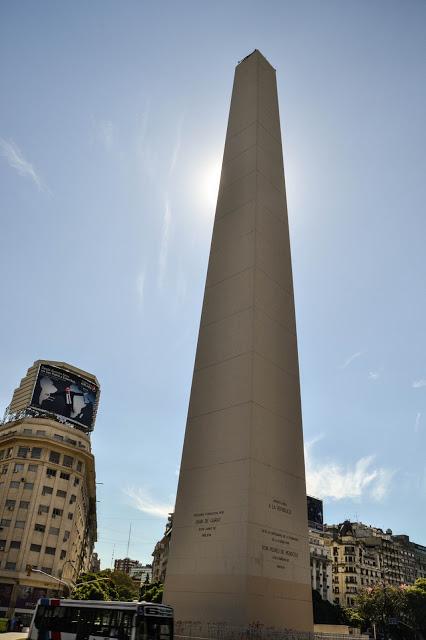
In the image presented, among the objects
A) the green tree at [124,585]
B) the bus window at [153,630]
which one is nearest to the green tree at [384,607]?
the green tree at [124,585]

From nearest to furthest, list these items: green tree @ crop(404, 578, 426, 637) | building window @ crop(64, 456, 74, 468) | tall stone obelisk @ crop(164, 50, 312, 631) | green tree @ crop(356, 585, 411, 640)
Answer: tall stone obelisk @ crop(164, 50, 312, 631) < building window @ crop(64, 456, 74, 468) < green tree @ crop(404, 578, 426, 637) < green tree @ crop(356, 585, 411, 640)

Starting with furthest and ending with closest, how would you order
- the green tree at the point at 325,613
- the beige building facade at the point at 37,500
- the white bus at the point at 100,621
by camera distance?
the green tree at the point at 325,613
the beige building facade at the point at 37,500
the white bus at the point at 100,621

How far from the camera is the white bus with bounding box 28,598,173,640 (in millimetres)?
17688

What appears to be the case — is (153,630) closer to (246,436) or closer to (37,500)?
(246,436)

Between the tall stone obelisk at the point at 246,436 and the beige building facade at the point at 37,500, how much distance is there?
40.6 meters

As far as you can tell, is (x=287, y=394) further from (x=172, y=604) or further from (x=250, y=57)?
(x=250, y=57)

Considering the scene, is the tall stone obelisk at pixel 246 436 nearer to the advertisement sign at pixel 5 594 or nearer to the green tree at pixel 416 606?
the advertisement sign at pixel 5 594

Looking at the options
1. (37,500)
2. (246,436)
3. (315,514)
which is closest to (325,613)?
(315,514)

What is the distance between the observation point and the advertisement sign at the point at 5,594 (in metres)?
54.5

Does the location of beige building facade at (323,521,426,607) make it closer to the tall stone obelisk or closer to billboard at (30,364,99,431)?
billboard at (30,364,99,431)

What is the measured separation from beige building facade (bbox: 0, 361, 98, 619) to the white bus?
3696cm

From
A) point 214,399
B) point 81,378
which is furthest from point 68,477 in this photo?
point 214,399

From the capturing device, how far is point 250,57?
38.0 m

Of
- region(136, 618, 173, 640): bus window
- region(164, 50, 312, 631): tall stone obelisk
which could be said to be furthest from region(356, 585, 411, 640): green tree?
region(136, 618, 173, 640): bus window
